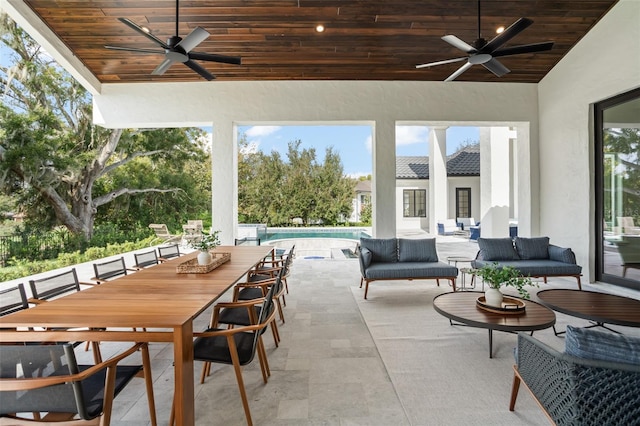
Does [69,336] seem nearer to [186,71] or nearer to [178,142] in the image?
[186,71]

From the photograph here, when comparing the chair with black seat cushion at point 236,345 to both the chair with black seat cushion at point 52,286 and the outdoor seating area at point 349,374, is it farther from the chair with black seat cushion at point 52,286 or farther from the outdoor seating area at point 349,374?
the chair with black seat cushion at point 52,286

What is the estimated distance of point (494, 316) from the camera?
104 inches

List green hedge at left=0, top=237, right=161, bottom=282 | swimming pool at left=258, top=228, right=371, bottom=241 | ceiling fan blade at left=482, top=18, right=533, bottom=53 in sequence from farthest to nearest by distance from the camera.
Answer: swimming pool at left=258, top=228, right=371, bottom=241 < green hedge at left=0, top=237, right=161, bottom=282 < ceiling fan blade at left=482, top=18, right=533, bottom=53

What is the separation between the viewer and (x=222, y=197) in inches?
242

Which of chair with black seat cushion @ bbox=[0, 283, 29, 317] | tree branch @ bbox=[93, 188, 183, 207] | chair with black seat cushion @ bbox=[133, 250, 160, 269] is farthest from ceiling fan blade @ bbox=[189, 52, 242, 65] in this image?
tree branch @ bbox=[93, 188, 183, 207]

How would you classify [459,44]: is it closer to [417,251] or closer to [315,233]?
[417,251]

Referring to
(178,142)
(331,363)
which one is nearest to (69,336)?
(331,363)

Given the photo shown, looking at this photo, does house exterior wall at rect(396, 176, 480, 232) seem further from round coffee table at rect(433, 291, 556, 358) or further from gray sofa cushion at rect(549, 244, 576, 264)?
round coffee table at rect(433, 291, 556, 358)

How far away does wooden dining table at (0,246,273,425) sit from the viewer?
5.20 feet

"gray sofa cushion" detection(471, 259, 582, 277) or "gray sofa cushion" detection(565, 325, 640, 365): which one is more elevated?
"gray sofa cushion" detection(565, 325, 640, 365)

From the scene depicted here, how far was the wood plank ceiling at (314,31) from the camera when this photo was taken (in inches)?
177

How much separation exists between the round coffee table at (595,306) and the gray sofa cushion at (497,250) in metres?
1.61

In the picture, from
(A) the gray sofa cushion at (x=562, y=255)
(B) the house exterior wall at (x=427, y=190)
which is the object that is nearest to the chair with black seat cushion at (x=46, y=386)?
(A) the gray sofa cushion at (x=562, y=255)

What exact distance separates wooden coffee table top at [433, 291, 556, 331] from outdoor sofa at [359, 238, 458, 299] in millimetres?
1226
